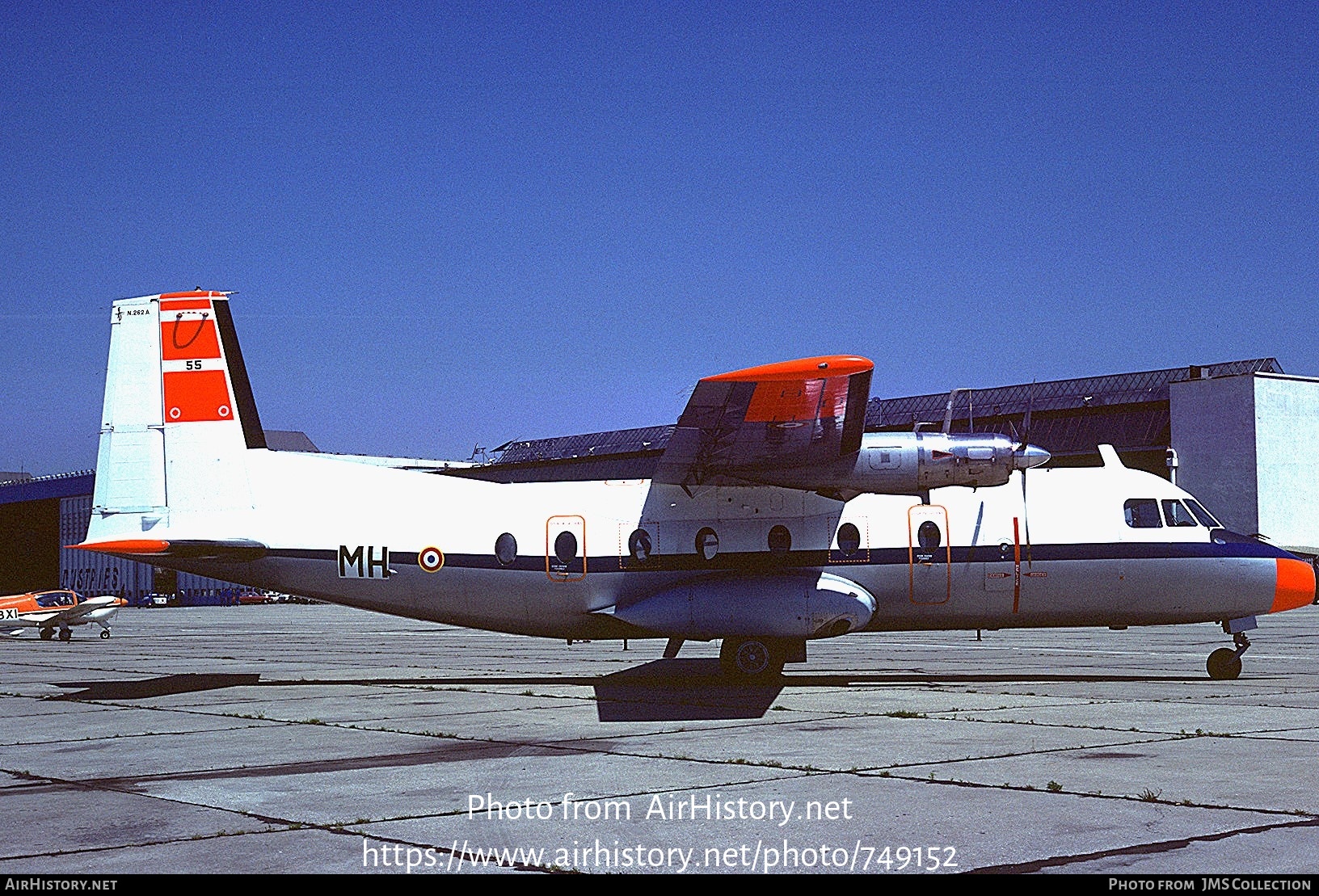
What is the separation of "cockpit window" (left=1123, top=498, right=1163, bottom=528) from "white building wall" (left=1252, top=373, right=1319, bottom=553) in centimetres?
5026

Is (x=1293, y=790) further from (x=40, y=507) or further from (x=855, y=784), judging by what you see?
(x=40, y=507)

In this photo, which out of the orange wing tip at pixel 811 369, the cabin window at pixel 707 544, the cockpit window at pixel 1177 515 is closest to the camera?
the orange wing tip at pixel 811 369

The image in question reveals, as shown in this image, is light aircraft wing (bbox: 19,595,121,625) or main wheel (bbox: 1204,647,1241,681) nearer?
main wheel (bbox: 1204,647,1241,681)

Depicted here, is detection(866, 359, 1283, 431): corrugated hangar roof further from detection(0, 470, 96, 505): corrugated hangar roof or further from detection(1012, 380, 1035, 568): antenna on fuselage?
detection(0, 470, 96, 505): corrugated hangar roof

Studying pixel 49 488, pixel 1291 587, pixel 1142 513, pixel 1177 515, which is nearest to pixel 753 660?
pixel 1142 513

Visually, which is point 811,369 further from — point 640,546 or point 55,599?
point 55,599

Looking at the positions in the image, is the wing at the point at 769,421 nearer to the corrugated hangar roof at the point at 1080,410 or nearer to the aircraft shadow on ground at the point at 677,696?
the aircraft shadow on ground at the point at 677,696

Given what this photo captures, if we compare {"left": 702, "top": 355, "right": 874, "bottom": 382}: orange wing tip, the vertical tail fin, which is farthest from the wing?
the vertical tail fin

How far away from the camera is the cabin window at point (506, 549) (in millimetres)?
20109

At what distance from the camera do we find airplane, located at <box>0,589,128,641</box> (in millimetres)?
43500

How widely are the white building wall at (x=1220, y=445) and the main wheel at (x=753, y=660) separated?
2093 inches

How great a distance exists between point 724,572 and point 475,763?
832 centimetres

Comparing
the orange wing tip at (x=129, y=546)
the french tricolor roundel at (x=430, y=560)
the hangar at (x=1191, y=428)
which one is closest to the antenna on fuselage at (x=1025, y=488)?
the french tricolor roundel at (x=430, y=560)

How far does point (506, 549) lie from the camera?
2014cm
